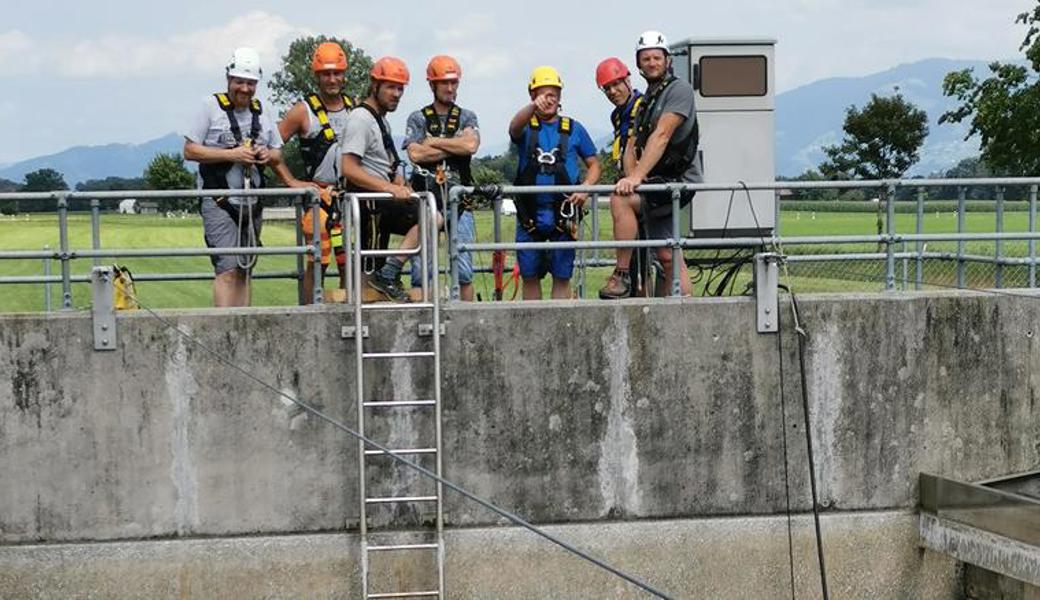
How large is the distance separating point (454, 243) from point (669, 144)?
5.75 feet

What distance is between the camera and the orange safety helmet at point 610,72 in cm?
1161

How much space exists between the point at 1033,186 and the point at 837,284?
5.86 meters

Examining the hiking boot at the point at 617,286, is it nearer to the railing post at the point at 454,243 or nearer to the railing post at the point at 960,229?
the railing post at the point at 454,243

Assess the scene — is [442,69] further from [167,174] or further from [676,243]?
[167,174]

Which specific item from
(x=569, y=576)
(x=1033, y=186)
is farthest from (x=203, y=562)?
(x=1033, y=186)

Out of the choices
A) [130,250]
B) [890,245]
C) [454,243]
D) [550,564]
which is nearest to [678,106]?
[890,245]

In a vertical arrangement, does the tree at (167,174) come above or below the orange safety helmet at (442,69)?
above

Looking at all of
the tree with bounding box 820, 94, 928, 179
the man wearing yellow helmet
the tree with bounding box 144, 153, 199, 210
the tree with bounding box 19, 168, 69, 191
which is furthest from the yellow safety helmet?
the tree with bounding box 19, 168, 69, 191

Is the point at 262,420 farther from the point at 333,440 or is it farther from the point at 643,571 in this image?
the point at 643,571

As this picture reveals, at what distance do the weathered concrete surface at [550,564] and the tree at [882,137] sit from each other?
64.8 m

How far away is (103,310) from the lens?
975cm

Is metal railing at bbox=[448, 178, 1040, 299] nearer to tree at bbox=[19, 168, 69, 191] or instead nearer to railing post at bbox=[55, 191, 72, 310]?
railing post at bbox=[55, 191, 72, 310]

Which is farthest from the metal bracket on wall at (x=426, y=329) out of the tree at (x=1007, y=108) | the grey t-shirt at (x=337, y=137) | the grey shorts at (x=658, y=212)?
the tree at (x=1007, y=108)

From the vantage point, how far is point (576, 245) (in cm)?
1004
